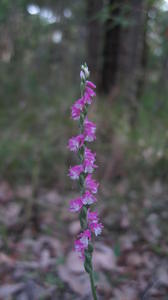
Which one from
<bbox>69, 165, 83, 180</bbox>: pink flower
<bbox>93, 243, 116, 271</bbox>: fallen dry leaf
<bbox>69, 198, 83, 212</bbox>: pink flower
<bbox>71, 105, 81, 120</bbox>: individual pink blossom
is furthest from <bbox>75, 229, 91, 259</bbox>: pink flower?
<bbox>93, 243, 116, 271</bbox>: fallen dry leaf

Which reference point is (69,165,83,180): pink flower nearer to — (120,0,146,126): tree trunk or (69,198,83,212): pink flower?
(69,198,83,212): pink flower

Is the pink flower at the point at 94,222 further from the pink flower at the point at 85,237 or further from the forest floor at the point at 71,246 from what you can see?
the forest floor at the point at 71,246

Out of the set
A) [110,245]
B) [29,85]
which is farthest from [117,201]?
[29,85]

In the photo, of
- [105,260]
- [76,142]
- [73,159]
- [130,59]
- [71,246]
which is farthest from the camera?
[130,59]

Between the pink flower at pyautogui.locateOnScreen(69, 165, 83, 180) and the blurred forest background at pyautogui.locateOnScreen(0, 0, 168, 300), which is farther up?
the blurred forest background at pyautogui.locateOnScreen(0, 0, 168, 300)

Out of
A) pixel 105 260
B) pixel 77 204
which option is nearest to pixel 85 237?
pixel 77 204

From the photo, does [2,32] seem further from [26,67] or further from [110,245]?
[110,245]

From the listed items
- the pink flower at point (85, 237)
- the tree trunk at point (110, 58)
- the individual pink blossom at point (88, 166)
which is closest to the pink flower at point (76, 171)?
the individual pink blossom at point (88, 166)

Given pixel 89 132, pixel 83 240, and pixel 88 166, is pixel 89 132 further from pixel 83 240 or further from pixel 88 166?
pixel 83 240
